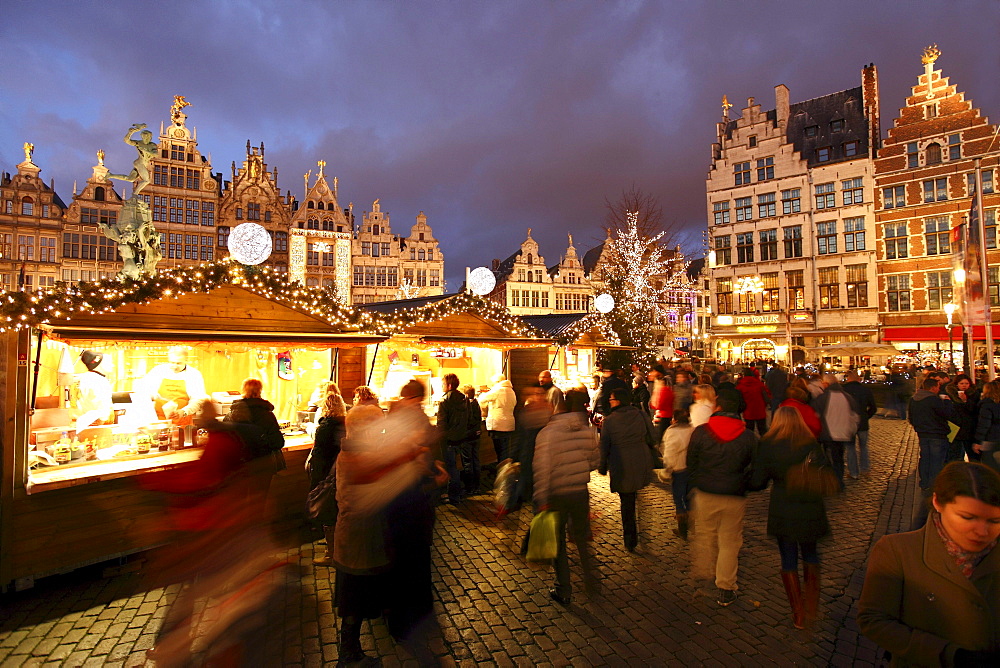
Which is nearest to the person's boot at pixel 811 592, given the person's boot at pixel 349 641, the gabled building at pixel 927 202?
the person's boot at pixel 349 641

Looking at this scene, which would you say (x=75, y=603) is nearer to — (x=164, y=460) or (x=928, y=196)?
(x=164, y=460)

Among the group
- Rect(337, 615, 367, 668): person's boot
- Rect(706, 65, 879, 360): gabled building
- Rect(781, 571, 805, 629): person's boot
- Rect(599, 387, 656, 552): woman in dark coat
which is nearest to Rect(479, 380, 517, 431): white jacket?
Rect(599, 387, 656, 552): woman in dark coat

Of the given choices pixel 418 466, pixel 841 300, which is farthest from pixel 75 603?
pixel 841 300

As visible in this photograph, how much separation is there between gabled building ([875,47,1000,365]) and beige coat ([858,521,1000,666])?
1246 inches

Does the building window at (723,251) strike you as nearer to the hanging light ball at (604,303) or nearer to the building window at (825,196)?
the building window at (825,196)

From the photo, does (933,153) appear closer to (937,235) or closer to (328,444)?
(937,235)

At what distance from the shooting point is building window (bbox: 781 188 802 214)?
30.7m

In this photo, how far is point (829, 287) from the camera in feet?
98.6

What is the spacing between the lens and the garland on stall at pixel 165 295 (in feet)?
14.9

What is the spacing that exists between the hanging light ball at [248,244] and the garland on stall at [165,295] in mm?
144

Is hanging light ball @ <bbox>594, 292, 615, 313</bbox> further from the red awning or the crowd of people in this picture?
the red awning

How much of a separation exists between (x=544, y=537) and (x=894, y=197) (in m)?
33.2

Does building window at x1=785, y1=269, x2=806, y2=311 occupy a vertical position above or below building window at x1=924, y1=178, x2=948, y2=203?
below

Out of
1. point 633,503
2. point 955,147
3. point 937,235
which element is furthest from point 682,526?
point 955,147
